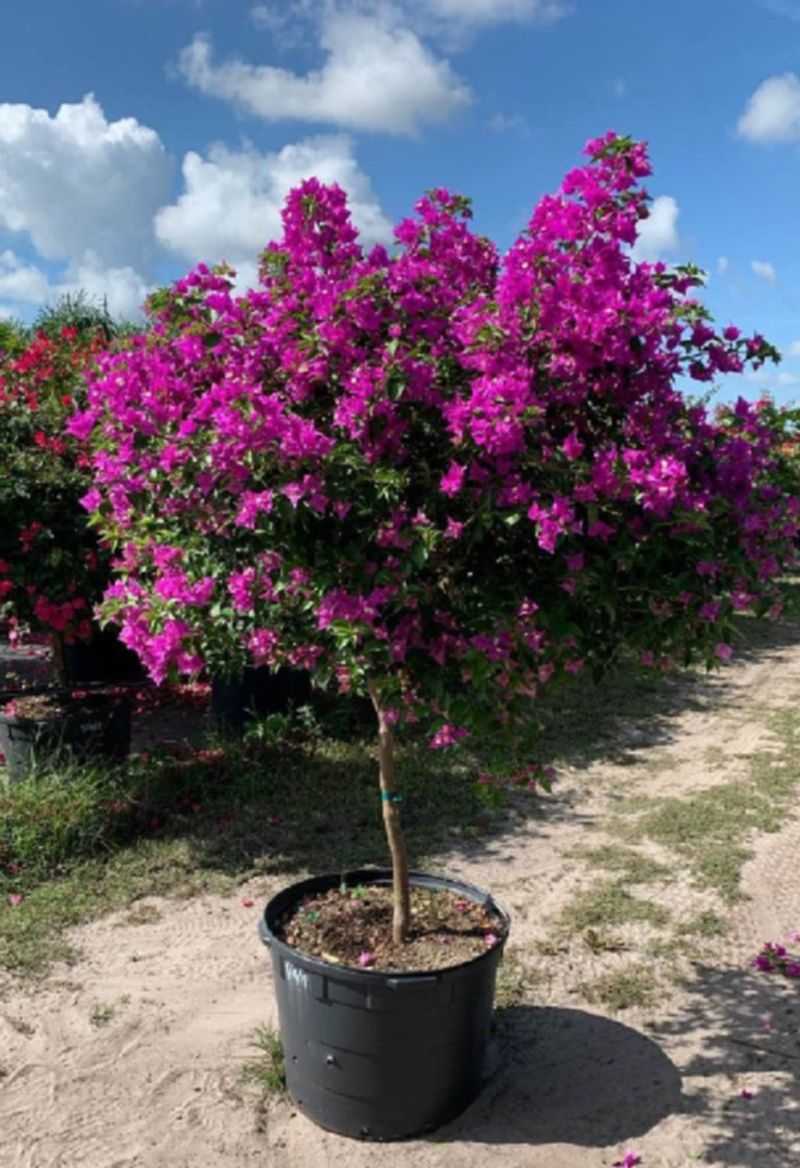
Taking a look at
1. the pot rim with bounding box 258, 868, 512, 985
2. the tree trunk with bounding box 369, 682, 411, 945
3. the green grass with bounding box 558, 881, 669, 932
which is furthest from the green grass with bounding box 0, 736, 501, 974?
the tree trunk with bounding box 369, 682, 411, 945

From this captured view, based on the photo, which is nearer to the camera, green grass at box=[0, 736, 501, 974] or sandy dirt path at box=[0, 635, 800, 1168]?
sandy dirt path at box=[0, 635, 800, 1168]

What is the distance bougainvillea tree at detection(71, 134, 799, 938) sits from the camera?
240 cm

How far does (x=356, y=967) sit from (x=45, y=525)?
12.0 ft

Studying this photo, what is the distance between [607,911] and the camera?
4426 millimetres

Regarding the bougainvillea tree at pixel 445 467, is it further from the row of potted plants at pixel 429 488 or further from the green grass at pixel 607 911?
the green grass at pixel 607 911

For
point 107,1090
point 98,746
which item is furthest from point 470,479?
point 98,746

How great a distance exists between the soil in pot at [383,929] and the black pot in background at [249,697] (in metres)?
3.53

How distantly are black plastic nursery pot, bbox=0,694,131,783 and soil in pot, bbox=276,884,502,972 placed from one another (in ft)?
8.30

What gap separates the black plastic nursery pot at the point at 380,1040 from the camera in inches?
112

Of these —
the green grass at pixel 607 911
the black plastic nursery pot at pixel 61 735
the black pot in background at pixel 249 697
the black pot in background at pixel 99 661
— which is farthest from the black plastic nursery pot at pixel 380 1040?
the black pot in background at pixel 99 661

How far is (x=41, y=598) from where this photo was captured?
5.72 meters

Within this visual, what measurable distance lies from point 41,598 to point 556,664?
150 inches

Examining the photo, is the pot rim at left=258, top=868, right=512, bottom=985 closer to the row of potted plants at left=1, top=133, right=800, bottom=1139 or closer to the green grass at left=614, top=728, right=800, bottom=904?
the row of potted plants at left=1, top=133, right=800, bottom=1139

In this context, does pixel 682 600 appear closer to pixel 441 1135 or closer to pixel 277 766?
pixel 441 1135
